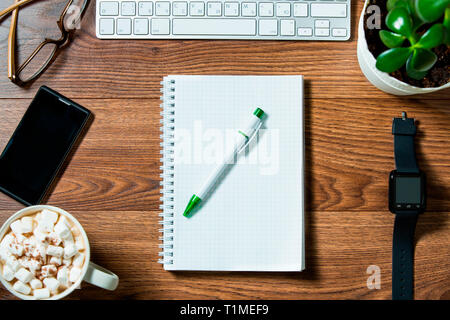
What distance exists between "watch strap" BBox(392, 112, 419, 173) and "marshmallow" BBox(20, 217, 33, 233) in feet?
1.83

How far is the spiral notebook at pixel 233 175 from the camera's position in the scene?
62 centimetres

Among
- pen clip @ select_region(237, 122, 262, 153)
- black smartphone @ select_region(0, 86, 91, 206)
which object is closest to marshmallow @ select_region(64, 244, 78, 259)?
black smartphone @ select_region(0, 86, 91, 206)

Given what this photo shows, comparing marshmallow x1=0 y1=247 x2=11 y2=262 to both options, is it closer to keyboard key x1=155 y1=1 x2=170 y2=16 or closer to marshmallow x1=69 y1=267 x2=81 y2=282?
marshmallow x1=69 y1=267 x2=81 y2=282

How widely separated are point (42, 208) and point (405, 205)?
21.3 inches

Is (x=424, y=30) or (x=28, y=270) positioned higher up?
(x=424, y=30)

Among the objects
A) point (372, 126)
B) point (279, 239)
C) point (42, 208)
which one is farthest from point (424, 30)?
point (42, 208)

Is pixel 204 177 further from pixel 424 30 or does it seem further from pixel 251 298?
pixel 424 30

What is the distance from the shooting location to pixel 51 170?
0.62m

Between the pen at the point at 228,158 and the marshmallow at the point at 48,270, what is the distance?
0.20 meters

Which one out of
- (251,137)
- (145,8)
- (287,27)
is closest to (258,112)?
(251,137)

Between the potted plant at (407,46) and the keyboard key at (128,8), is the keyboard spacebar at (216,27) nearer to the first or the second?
the keyboard key at (128,8)

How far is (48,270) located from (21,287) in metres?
0.04

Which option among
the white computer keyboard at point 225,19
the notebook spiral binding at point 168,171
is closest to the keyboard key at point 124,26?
the white computer keyboard at point 225,19
